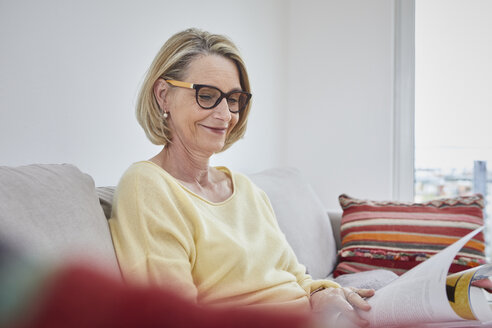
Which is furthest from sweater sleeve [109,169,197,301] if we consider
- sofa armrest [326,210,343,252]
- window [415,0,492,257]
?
window [415,0,492,257]

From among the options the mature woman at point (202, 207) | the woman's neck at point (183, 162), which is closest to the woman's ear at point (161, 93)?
the mature woman at point (202, 207)

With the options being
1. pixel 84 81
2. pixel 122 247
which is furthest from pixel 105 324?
pixel 84 81

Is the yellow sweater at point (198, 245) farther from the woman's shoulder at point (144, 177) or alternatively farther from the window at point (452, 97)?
the window at point (452, 97)

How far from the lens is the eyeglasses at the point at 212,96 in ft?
4.20

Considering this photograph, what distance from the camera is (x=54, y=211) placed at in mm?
905

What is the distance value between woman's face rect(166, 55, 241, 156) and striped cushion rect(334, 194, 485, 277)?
3.14 feet

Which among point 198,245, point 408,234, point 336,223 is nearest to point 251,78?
point 336,223

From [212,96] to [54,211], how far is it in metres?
0.56

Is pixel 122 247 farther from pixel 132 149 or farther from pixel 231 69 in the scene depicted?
pixel 132 149

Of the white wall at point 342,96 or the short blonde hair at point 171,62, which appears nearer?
the short blonde hair at point 171,62

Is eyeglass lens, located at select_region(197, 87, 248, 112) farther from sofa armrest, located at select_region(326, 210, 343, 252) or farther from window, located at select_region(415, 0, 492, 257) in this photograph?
window, located at select_region(415, 0, 492, 257)

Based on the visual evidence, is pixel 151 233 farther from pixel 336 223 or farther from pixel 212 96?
pixel 336 223

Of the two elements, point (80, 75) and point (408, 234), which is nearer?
point (80, 75)

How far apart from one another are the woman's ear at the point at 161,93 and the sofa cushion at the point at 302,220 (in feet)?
2.41
